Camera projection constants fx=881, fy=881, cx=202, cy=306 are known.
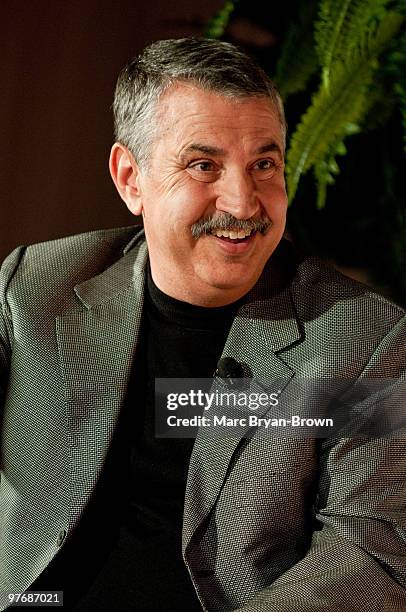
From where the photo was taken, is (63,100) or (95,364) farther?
(63,100)

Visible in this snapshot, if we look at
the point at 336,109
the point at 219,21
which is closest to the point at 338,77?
the point at 336,109

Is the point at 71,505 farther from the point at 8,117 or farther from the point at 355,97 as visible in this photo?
the point at 8,117

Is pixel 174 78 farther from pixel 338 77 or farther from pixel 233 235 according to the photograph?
pixel 338 77

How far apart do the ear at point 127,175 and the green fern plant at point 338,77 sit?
47 centimetres

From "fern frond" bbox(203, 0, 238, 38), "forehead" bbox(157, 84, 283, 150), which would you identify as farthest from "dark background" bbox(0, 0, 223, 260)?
"forehead" bbox(157, 84, 283, 150)

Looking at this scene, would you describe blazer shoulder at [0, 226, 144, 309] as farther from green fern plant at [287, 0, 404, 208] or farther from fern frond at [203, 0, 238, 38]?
fern frond at [203, 0, 238, 38]

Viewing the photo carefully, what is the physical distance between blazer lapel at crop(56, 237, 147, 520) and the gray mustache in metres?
0.25

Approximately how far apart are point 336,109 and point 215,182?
627 millimetres

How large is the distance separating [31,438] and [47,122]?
1.23 meters

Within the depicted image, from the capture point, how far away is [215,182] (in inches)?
60.9

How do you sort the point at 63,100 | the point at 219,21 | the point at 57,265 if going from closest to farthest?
the point at 57,265
the point at 219,21
the point at 63,100

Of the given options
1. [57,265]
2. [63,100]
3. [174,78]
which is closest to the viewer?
[174,78]

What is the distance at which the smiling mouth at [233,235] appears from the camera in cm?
154

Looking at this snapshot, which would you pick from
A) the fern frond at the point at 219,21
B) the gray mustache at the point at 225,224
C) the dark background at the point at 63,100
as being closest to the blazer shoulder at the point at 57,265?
the gray mustache at the point at 225,224
